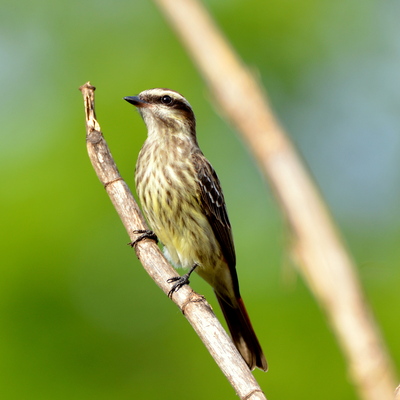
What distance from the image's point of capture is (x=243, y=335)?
4.31 meters

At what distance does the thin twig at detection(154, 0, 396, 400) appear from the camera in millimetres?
531

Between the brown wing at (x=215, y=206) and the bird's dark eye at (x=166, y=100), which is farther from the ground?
the bird's dark eye at (x=166, y=100)

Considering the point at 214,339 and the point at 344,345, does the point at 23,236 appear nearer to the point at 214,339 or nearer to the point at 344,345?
the point at 214,339

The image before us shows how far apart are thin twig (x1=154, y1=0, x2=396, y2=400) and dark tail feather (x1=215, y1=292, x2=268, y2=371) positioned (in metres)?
3.70

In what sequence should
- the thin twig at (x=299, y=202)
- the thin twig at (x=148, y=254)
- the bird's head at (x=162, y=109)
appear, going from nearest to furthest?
the thin twig at (x=299, y=202) < the thin twig at (x=148, y=254) < the bird's head at (x=162, y=109)

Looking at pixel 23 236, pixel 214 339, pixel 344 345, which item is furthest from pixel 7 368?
pixel 344 345

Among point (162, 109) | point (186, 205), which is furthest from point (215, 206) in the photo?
point (162, 109)

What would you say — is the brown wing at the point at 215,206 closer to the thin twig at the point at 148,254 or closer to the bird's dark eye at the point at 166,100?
the bird's dark eye at the point at 166,100

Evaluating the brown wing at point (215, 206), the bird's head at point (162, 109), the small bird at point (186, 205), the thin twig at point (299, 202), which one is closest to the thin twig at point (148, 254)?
the small bird at point (186, 205)

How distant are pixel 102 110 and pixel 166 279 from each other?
370 centimetres

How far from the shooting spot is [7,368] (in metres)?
5.67

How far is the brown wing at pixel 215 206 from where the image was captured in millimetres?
4414

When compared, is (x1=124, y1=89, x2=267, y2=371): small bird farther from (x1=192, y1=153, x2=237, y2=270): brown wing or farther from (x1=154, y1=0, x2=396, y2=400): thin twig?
(x1=154, y1=0, x2=396, y2=400): thin twig

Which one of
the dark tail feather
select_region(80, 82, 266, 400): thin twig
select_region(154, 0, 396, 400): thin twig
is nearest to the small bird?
the dark tail feather
